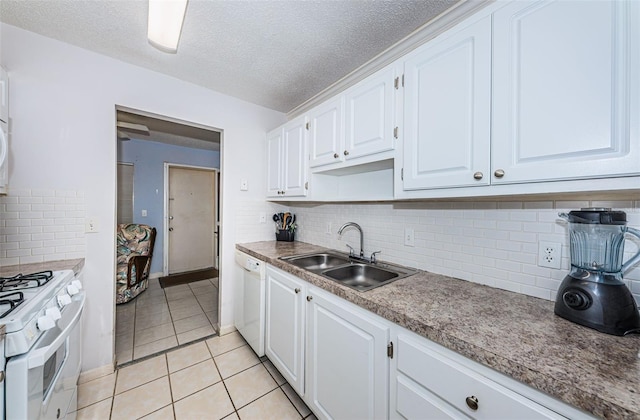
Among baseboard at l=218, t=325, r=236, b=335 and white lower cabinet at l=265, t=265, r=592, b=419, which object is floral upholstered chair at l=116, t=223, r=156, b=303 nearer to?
baseboard at l=218, t=325, r=236, b=335

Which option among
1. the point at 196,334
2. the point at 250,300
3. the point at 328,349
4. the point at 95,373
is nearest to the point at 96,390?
the point at 95,373

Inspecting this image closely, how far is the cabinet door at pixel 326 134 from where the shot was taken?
5.37 ft

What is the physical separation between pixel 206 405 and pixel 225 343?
2.26ft

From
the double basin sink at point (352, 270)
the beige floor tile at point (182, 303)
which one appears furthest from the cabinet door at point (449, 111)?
the beige floor tile at point (182, 303)

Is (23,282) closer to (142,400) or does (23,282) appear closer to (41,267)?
Result: (41,267)

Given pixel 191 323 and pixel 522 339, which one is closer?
pixel 522 339

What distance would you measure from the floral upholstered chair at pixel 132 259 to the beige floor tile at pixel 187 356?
57.3 inches

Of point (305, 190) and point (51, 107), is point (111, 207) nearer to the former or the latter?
point (51, 107)

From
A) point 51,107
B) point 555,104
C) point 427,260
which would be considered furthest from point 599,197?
point 51,107

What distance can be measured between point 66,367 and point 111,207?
108 cm

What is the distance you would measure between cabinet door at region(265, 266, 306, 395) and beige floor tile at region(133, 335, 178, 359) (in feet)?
3.20

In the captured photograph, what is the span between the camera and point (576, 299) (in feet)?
2.77

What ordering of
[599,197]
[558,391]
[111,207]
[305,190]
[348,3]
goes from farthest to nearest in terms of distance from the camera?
[305,190]
[111,207]
[348,3]
[599,197]
[558,391]

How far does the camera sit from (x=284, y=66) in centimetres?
187
